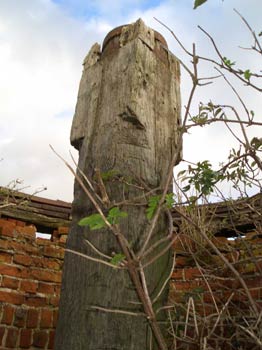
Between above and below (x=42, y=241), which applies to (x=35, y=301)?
below

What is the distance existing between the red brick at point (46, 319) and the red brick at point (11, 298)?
0.67 feet

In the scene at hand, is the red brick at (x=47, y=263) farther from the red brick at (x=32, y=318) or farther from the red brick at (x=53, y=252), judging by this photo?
the red brick at (x=32, y=318)

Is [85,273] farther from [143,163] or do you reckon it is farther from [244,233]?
[244,233]

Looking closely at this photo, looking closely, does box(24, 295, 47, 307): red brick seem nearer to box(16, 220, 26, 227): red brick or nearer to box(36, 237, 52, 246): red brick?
box(36, 237, 52, 246): red brick

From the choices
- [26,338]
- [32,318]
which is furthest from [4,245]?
[26,338]

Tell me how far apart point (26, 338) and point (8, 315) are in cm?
22

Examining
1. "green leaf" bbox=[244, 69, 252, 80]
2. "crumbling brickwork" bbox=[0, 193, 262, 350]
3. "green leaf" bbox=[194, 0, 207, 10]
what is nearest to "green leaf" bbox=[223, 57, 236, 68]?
"green leaf" bbox=[244, 69, 252, 80]

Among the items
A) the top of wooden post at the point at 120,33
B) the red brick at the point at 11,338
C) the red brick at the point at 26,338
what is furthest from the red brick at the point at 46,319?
the top of wooden post at the point at 120,33

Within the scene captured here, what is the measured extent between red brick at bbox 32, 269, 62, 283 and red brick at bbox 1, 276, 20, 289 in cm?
17

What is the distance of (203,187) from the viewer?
1.68m

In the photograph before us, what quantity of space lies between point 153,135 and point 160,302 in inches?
17.0

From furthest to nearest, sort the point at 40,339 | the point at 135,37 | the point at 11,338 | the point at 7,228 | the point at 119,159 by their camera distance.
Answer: the point at 7,228
the point at 40,339
the point at 11,338
the point at 135,37
the point at 119,159

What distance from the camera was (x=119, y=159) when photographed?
3.39ft

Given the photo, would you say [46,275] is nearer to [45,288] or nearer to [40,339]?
[45,288]
